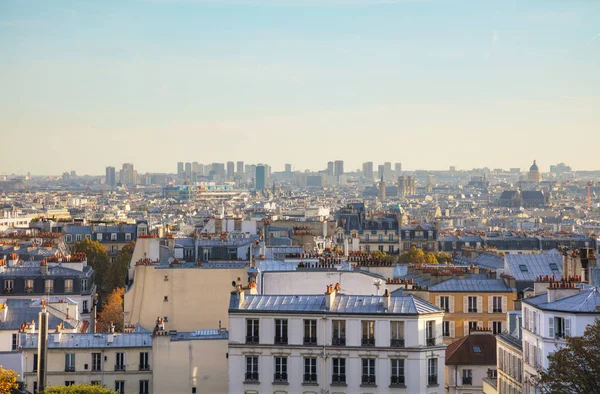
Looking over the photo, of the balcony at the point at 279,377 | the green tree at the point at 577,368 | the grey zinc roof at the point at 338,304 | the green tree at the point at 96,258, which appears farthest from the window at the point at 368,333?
the green tree at the point at 96,258

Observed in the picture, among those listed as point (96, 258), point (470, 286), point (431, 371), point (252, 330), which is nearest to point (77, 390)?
point (252, 330)

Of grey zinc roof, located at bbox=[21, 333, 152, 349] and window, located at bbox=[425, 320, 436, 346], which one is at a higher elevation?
window, located at bbox=[425, 320, 436, 346]

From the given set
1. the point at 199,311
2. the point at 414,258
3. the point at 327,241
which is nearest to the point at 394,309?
the point at 199,311

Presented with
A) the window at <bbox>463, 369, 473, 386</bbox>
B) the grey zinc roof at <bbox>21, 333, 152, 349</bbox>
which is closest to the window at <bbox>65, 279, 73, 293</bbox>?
the grey zinc roof at <bbox>21, 333, 152, 349</bbox>

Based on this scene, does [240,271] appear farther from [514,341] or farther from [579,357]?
[579,357]

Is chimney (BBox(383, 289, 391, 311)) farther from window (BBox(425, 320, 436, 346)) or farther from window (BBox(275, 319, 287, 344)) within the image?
window (BBox(275, 319, 287, 344))

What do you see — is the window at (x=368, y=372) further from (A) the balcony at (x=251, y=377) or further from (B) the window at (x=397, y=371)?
(A) the balcony at (x=251, y=377)
